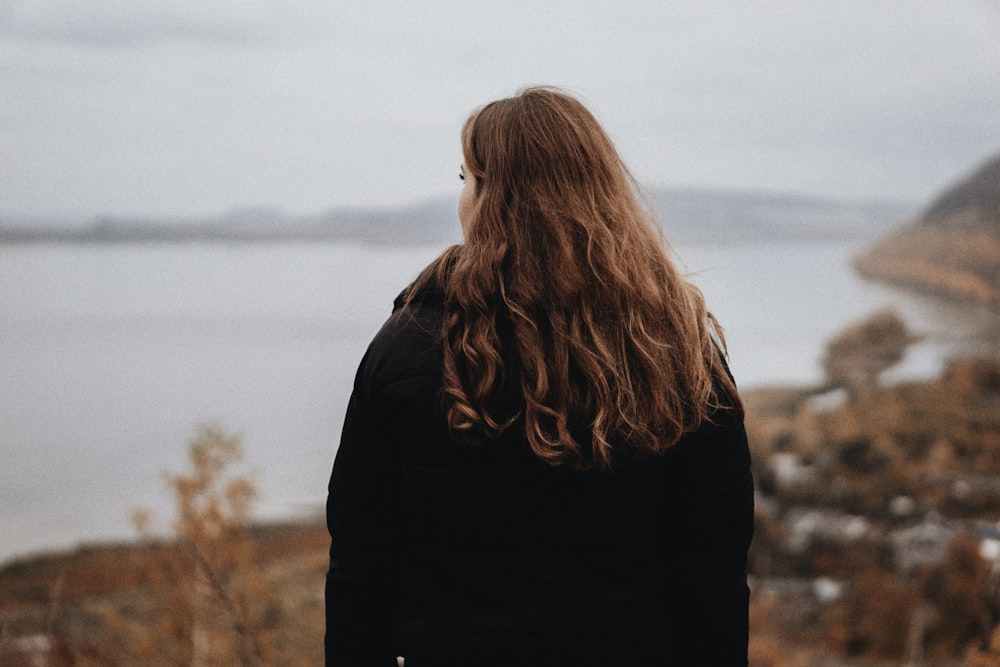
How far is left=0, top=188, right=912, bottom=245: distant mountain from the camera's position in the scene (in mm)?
7402

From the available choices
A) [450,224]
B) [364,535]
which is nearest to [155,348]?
[450,224]

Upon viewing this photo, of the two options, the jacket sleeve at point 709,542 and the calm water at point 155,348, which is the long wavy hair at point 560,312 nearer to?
Result: the jacket sleeve at point 709,542

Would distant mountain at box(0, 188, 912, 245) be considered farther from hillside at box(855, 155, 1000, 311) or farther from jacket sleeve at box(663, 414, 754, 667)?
jacket sleeve at box(663, 414, 754, 667)

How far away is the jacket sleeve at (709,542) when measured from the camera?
2.72 ft

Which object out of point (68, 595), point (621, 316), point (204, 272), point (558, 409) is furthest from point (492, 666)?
point (204, 272)

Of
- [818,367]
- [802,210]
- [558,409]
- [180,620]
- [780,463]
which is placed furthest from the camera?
[802,210]

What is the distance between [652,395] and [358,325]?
736cm

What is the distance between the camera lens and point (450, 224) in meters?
6.99

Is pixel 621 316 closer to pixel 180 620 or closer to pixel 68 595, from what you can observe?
pixel 180 620

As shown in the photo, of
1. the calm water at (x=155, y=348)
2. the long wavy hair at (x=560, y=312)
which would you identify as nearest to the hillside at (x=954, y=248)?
the calm water at (x=155, y=348)

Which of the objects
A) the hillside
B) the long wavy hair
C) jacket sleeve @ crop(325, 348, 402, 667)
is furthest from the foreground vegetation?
the long wavy hair

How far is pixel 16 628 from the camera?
14.5ft

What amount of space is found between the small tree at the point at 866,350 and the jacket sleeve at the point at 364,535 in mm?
8608

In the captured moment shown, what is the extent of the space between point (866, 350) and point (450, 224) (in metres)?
5.08
